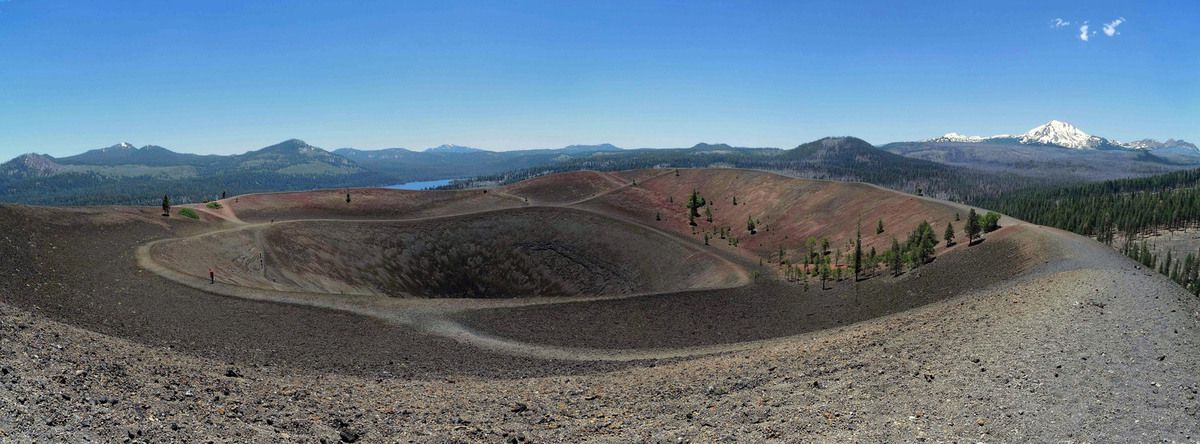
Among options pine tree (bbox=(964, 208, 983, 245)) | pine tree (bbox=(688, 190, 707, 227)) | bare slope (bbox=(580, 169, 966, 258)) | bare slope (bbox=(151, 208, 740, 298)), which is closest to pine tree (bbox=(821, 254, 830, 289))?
bare slope (bbox=(151, 208, 740, 298))

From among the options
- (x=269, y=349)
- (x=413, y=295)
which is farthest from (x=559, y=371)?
(x=413, y=295)

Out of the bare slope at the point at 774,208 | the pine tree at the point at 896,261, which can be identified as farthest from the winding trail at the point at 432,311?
the bare slope at the point at 774,208

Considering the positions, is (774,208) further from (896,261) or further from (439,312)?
(439,312)

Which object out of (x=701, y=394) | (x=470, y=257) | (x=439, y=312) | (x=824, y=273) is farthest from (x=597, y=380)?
(x=470, y=257)

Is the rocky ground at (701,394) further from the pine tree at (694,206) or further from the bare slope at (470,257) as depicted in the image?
the pine tree at (694,206)

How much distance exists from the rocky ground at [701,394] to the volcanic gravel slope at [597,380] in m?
0.07

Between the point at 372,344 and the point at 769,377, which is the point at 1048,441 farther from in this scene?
the point at 372,344

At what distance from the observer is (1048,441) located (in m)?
12.6

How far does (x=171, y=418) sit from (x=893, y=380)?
1889 cm

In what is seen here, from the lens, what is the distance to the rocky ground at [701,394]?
12492 mm

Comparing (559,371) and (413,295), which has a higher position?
(559,371)

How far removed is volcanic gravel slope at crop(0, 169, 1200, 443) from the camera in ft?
42.3

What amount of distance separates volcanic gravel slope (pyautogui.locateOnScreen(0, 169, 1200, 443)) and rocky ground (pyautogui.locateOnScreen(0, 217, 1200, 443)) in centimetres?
7

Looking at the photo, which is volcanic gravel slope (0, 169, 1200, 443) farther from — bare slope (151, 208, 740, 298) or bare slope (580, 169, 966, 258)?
bare slope (580, 169, 966, 258)
